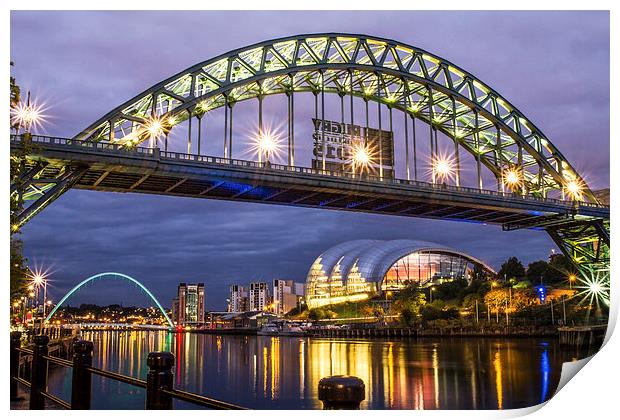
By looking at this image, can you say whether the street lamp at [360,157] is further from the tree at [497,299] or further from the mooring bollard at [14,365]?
the mooring bollard at [14,365]

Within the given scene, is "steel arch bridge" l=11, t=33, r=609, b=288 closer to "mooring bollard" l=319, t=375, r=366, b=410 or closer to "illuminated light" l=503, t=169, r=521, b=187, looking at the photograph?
"illuminated light" l=503, t=169, r=521, b=187

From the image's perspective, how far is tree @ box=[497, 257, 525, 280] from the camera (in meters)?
65.5

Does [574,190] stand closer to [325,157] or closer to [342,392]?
[325,157]

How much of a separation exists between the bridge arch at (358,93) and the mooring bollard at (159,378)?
2756 centimetres

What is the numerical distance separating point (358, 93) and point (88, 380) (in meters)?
38.5

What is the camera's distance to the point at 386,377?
28.5 m

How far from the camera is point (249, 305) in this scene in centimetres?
15575

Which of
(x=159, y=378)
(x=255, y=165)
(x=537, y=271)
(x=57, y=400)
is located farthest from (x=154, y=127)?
(x=537, y=271)

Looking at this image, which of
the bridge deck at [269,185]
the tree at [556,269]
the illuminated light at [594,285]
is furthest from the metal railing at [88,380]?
the tree at [556,269]

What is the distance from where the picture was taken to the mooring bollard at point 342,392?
3.28 m

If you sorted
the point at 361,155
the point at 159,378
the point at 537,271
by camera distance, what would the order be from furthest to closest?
the point at 537,271
the point at 361,155
the point at 159,378

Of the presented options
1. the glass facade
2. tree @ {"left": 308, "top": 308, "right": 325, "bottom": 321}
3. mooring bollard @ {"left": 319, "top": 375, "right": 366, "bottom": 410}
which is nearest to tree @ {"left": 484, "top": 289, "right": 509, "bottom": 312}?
the glass facade
